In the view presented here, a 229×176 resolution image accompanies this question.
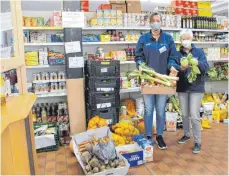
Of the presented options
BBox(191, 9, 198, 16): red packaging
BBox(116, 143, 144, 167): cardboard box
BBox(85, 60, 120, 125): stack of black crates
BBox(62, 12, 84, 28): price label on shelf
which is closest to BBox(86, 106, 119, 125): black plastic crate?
BBox(85, 60, 120, 125): stack of black crates

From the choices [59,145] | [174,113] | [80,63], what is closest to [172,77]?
[174,113]

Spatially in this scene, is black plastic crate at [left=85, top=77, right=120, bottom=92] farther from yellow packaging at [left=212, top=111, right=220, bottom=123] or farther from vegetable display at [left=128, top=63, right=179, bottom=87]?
yellow packaging at [left=212, top=111, right=220, bottom=123]

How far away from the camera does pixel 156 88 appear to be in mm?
3266

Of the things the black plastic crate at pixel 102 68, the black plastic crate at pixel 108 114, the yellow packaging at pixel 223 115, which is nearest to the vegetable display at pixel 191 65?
the black plastic crate at pixel 102 68

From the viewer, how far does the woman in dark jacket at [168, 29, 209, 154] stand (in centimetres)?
325

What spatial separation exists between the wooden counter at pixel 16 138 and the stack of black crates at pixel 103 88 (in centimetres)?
193

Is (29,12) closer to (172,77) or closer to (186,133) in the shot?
(172,77)

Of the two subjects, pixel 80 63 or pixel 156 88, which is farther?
pixel 80 63

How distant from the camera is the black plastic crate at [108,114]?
13.3 feet

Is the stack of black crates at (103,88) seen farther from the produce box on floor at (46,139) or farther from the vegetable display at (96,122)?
the produce box on floor at (46,139)

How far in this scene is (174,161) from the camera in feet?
10.6

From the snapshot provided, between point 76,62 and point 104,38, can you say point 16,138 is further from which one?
point 104,38

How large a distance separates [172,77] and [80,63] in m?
1.65

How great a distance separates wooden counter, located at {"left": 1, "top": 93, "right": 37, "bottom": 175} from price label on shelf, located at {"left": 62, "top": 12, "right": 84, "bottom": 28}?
224 cm
